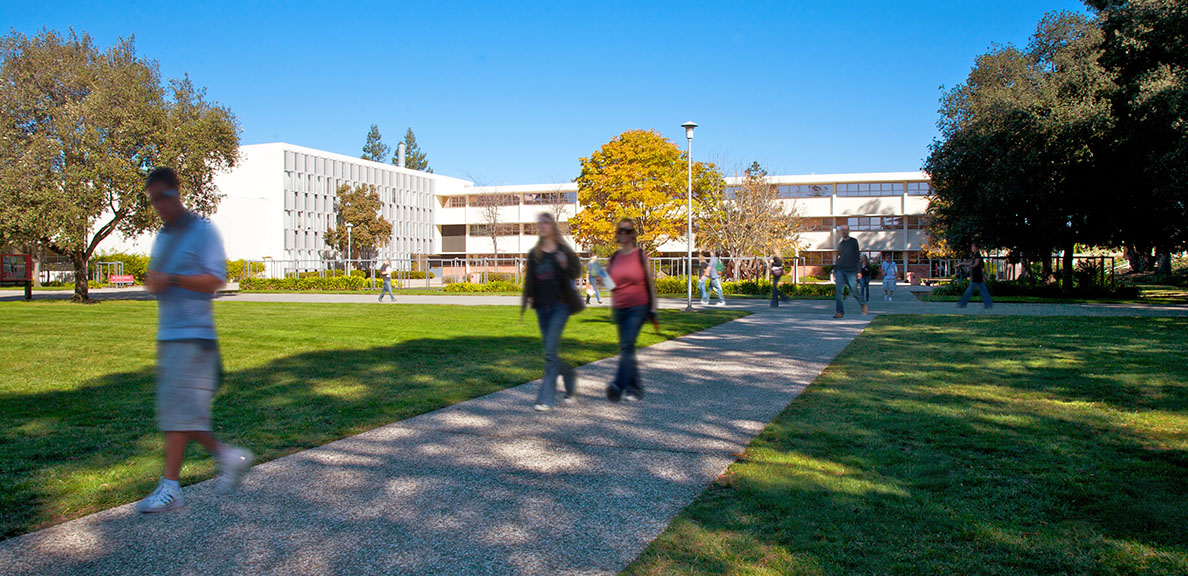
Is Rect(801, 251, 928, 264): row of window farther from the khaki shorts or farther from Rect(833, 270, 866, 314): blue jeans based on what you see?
the khaki shorts

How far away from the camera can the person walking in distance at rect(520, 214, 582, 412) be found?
22.2ft

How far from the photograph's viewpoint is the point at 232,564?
11.4 ft

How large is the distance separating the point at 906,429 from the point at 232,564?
192 inches

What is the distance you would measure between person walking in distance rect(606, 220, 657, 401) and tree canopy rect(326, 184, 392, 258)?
197ft

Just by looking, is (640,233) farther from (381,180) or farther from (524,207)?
(381,180)

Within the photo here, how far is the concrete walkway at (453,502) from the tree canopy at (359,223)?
60.3 m

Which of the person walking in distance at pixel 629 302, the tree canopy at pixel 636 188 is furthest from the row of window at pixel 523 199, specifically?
the person walking in distance at pixel 629 302

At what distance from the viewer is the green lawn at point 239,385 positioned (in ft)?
16.2

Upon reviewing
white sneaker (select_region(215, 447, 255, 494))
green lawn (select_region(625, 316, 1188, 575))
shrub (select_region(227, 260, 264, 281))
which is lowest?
green lawn (select_region(625, 316, 1188, 575))

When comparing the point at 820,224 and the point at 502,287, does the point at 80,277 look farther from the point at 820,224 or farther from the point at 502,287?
the point at 820,224

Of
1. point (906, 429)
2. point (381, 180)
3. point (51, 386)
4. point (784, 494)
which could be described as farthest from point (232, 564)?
point (381, 180)

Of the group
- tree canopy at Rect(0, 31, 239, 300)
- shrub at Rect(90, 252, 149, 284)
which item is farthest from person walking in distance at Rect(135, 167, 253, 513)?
shrub at Rect(90, 252, 149, 284)

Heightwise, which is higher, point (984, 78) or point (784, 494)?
point (984, 78)

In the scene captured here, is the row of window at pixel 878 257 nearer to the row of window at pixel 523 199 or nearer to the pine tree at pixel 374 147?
the row of window at pixel 523 199
